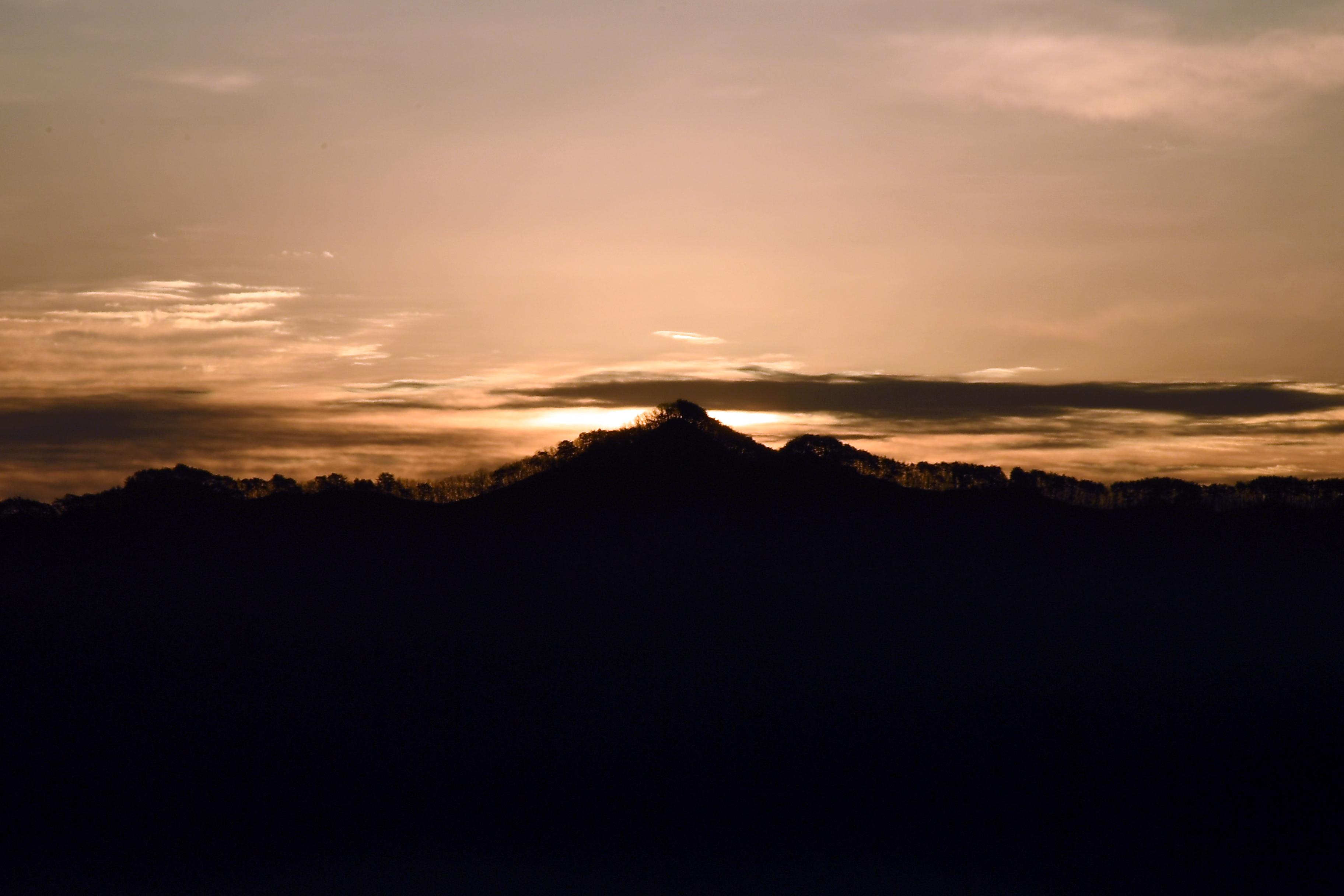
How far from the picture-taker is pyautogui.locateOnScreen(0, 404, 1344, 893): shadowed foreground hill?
17453mm

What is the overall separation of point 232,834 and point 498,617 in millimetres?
4901

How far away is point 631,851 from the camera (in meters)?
17.3

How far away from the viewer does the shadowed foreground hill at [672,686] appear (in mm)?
17453

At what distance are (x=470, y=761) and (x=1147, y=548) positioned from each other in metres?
11.0

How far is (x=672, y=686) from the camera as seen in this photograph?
1838 centimetres

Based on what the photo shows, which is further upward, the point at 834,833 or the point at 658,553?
the point at 658,553

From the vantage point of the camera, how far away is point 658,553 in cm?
1914

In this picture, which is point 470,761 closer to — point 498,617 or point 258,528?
point 498,617

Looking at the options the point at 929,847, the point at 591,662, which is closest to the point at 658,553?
the point at 591,662

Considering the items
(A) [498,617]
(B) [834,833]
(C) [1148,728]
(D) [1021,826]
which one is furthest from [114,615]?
(C) [1148,728]

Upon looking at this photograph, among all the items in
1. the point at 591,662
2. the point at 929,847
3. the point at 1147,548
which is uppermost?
the point at 1147,548

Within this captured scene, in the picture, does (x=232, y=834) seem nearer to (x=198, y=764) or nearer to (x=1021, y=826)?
(x=198, y=764)

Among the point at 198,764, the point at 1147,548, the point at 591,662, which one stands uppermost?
the point at 1147,548

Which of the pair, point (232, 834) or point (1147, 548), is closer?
point (232, 834)
